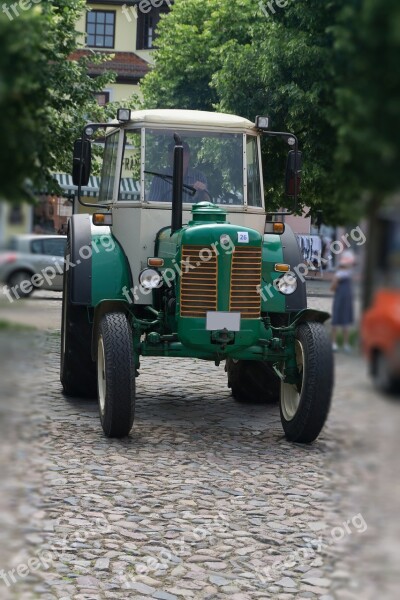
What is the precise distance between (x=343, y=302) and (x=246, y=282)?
302 inches

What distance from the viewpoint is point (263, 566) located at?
20.8ft

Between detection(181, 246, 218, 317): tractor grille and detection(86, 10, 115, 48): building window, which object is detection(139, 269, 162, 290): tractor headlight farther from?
detection(86, 10, 115, 48): building window

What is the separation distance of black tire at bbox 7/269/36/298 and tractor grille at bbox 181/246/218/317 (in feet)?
24.9

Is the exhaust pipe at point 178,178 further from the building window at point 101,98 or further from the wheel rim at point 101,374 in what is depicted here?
the building window at point 101,98

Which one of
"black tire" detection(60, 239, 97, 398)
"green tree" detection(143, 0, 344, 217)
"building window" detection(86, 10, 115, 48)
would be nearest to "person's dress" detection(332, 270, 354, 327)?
"black tire" detection(60, 239, 97, 398)

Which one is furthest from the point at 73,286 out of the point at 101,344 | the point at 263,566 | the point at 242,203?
the point at 263,566

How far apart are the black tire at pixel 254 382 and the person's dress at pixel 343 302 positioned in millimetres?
9885

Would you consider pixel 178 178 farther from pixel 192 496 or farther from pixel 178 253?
pixel 192 496

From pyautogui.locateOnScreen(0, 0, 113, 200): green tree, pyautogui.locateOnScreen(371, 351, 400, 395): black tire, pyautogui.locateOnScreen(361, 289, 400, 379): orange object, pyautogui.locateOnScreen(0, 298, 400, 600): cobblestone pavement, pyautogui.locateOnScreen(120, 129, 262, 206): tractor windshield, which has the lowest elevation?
pyautogui.locateOnScreen(0, 298, 400, 600): cobblestone pavement

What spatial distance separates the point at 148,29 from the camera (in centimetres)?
4122

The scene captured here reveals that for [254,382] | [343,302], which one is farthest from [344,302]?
[254,382]

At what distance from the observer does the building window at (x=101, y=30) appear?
22.8 meters

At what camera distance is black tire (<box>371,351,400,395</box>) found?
0.72 metres

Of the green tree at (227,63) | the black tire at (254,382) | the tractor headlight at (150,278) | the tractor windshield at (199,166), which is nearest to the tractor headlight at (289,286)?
the tractor windshield at (199,166)
